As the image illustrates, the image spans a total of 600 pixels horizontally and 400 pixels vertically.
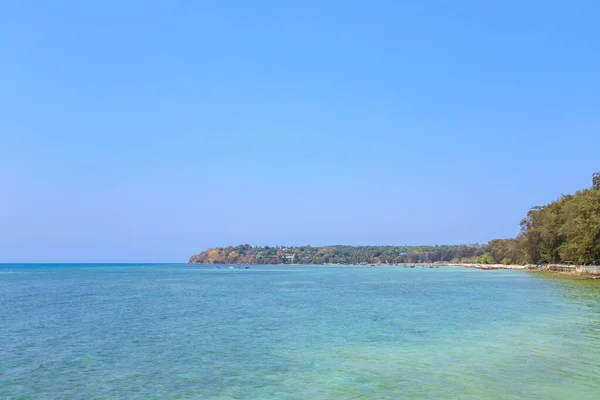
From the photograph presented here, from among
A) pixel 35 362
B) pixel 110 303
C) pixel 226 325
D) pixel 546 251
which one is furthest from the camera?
pixel 546 251

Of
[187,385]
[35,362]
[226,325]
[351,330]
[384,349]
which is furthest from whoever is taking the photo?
[226,325]

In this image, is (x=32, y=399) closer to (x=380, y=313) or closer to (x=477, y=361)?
(x=477, y=361)

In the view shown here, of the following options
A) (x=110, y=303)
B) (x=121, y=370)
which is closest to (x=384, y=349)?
A: (x=121, y=370)

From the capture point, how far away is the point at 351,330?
2941 cm

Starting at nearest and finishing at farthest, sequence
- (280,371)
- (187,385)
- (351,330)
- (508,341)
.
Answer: (187,385) → (280,371) → (508,341) → (351,330)

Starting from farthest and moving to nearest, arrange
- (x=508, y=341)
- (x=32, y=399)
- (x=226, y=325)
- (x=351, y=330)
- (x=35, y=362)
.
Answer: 1. (x=226, y=325)
2. (x=351, y=330)
3. (x=508, y=341)
4. (x=35, y=362)
5. (x=32, y=399)

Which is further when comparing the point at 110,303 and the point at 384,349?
the point at 110,303

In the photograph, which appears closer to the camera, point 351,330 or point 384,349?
point 384,349

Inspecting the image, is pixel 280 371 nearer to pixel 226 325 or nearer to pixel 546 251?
pixel 226 325

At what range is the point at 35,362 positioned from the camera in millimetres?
21297

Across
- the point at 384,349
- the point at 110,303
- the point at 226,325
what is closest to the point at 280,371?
the point at 384,349

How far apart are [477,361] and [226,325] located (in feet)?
56.6

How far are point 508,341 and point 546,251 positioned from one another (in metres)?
90.2

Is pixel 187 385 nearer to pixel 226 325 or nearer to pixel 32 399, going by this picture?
pixel 32 399
